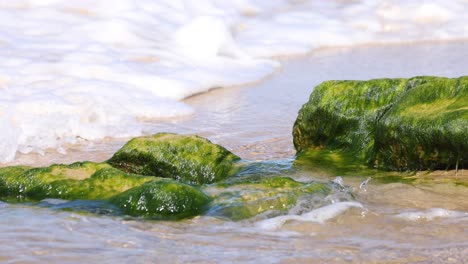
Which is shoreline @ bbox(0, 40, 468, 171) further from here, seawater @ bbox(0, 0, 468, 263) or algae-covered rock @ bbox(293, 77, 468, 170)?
algae-covered rock @ bbox(293, 77, 468, 170)

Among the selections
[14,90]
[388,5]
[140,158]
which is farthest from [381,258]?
[388,5]

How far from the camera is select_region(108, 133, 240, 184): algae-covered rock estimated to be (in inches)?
180

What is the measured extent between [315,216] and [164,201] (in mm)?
714

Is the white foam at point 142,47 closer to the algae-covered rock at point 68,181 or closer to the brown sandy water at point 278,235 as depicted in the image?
the algae-covered rock at point 68,181

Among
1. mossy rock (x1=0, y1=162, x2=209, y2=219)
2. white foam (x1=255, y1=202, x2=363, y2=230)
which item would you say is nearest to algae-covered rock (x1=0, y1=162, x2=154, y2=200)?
mossy rock (x1=0, y1=162, x2=209, y2=219)

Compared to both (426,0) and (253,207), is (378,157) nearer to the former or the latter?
(253,207)

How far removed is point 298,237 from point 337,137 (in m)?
1.78

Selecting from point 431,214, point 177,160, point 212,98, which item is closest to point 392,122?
point 431,214

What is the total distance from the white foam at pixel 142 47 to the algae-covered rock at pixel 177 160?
4.76 ft

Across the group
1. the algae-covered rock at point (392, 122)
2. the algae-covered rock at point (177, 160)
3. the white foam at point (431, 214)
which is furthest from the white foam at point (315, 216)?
the algae-covered rock at point (177, 160)

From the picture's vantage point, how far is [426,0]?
14617mm

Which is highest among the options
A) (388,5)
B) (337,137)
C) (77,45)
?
(388,5)

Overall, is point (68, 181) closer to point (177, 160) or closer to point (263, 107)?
point (177, 160)

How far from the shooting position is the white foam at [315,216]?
3463 mm
